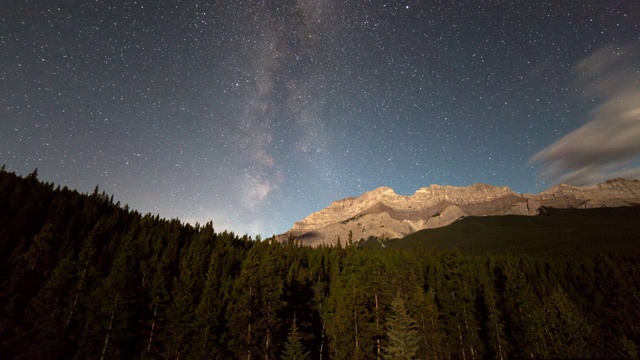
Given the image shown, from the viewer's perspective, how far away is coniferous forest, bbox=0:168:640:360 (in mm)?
38656

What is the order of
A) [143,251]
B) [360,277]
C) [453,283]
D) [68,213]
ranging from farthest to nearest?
1. [68,213]
2. [143,251]
3. [453,283]
4. [360,277]

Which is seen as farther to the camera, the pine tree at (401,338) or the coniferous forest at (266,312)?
the coniferous forest at (266,312)

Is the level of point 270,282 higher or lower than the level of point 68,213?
lower

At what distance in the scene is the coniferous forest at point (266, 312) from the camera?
38.7m

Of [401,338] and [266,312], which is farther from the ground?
[266,312]

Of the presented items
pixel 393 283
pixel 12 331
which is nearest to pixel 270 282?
pixel 393 283

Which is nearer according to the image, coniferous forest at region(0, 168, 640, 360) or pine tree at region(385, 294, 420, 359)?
pine tree at region(385, 294, 420, 359)

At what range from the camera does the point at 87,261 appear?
48.2 m

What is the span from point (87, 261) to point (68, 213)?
70443 mm

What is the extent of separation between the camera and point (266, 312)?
3925 cm

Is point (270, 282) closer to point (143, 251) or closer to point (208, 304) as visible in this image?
point (208, 304)

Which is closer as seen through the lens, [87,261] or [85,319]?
[85,319]

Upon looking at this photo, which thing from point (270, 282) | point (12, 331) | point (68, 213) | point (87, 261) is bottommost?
point (12, 331)

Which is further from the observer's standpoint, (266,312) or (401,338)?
(266,312)
